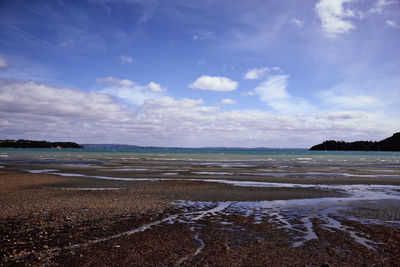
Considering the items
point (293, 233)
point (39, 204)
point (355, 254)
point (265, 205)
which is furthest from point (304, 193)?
point (39, 204)

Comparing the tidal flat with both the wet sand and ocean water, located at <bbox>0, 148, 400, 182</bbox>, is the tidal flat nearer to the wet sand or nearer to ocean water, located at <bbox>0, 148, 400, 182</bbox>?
the wet sand

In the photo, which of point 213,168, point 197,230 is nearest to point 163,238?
point 197,230

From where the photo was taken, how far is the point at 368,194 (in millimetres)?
19266

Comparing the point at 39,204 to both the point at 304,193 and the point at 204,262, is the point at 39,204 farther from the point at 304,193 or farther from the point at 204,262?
the point at 304,193

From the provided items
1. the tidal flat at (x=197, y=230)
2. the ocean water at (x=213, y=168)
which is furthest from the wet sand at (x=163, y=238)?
the ocean water at (x=213, y=168)

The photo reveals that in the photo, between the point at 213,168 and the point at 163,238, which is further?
the point at 213,168

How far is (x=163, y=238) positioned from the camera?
30.5ft

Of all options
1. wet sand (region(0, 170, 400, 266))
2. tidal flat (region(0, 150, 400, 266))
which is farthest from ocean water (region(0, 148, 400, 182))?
wet sand (region(0, 170, 400, 266))

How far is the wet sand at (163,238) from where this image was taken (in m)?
7.63

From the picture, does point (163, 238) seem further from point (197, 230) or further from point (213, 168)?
point (213, 168)

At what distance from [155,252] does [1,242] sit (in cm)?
483

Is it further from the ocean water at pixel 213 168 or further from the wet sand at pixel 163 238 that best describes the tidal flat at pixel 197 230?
the ocean water at pixel 213 168

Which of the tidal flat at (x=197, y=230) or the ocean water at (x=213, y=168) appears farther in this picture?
the ocean water at (x=213, y=168)

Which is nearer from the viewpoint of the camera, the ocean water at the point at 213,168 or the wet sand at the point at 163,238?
the wet sand at the point at 163,238
